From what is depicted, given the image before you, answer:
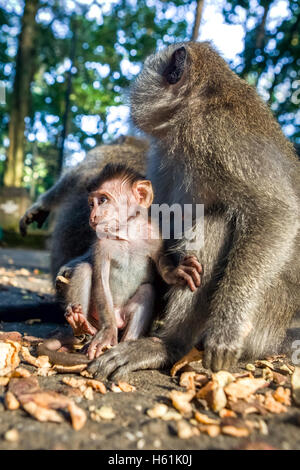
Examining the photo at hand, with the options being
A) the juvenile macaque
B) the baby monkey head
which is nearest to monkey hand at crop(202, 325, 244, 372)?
the baby monkey head

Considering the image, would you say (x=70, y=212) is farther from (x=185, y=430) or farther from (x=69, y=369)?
(x=185, y=430)

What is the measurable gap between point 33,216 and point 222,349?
274 cm

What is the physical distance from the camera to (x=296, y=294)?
87.4 inches

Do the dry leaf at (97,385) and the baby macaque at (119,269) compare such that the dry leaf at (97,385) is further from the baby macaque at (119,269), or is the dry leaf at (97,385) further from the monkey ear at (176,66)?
the monkey ear at (176,66)

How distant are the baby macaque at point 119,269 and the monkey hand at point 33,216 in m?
1.73

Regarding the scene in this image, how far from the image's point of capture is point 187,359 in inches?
74.4

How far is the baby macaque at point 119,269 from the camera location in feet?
6.70

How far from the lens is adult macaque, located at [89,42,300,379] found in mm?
1925

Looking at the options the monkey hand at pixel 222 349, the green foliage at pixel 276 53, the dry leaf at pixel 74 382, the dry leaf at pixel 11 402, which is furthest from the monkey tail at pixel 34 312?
the green foliage at pixel 276 53

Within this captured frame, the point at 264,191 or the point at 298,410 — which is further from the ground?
the point at 264,191

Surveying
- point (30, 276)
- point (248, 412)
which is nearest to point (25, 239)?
point (30, 276)

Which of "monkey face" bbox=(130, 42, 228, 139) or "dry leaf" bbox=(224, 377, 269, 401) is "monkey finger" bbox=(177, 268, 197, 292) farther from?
"monkey face" bbox=(130, 42, 228, 139)

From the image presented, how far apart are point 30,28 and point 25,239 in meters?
7.06

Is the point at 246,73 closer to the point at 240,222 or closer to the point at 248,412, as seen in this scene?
the point at 240,222
